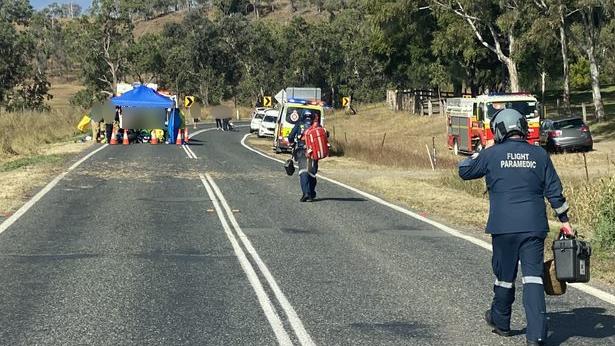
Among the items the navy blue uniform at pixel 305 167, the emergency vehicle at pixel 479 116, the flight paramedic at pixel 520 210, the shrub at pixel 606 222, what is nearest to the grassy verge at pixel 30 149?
the navy blue uniform at pixel 305 167

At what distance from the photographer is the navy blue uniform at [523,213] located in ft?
21.0

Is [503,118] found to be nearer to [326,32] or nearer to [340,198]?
[340,198]

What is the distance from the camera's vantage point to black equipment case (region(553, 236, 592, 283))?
6391 millimetres

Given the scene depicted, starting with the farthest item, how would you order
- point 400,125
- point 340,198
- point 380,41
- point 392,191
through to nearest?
point 380,41 < point 400,125 < point 392,191 < point 340,198

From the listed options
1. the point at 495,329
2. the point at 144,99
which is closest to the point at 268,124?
the point at 144,99

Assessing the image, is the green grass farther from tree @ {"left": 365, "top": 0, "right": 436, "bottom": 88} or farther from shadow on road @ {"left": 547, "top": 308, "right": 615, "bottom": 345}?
tree @ {"left": 365, "top": 0, "right": 436, "bottom": 88}

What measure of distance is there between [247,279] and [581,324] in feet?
11.7

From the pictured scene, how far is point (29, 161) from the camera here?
26.2m

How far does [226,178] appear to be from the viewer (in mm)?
22031

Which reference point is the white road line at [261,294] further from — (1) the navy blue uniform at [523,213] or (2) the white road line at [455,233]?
(2) the white road line at [455,233]

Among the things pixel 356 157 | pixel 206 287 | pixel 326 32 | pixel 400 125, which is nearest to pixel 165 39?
pixel 326 32

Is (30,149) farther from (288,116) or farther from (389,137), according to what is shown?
(389,137)

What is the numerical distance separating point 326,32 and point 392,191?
71462 millimetres

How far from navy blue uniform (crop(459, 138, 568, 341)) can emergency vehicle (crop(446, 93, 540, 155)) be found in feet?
74.2
